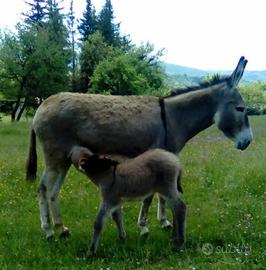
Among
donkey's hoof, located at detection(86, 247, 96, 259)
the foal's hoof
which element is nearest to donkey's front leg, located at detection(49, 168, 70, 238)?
donkey's hoof, located at detection(86, 247, 96, 259)

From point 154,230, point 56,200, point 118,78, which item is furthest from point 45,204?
point 118,78

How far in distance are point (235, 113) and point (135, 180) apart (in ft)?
6.98

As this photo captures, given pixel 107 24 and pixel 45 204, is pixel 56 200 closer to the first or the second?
pixel 45 204

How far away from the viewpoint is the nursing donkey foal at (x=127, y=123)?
605 cm

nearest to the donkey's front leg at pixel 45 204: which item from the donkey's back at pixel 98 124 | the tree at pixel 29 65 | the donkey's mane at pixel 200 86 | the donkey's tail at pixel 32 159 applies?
the donkey's back at pixel 98 124

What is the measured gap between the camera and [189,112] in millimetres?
6613

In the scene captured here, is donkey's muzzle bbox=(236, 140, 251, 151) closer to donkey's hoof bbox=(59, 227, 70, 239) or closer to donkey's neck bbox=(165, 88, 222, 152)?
donkey's neck bbox=(165, 88, 222, 152)

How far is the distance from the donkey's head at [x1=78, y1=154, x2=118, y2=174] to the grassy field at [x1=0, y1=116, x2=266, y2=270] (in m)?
0.98

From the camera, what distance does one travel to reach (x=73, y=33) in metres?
72.2

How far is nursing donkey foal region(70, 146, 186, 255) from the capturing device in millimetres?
5270

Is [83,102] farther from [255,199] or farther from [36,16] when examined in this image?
[36,16]

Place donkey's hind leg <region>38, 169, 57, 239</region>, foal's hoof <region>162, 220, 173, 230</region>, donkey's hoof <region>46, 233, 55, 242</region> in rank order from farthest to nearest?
foal's hoof <region>162, 220, 173, 230</region>, donkey's hind leg <region>38, 169, 57, 239</region>, donkey's hoof <region>46, 233, 55, 242</region>

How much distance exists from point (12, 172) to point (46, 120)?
4625 mm

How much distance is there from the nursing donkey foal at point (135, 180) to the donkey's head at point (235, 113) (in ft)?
4.81
